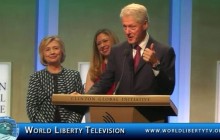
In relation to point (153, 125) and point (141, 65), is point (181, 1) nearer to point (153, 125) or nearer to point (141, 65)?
point (141, 65)

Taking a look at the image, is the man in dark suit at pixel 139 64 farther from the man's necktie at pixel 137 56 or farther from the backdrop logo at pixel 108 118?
the backdrop logo at pixel 108 118

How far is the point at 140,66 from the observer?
7.50 feet

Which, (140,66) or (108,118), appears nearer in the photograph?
(108,118)

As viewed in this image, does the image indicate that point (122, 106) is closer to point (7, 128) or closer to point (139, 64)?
point (139, 64)

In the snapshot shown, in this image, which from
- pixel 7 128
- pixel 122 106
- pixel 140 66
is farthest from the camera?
pixel 140 66

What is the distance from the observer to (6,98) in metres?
4.66

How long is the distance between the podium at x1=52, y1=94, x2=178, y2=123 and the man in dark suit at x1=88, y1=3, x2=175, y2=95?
0.73ft

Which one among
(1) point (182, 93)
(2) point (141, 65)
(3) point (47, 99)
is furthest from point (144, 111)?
(1) point (182, 93)

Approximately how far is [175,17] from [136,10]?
2499mm

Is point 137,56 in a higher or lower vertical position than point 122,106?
higher

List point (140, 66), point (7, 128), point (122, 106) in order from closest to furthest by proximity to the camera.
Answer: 1. point (7, 128)
2. point (122, 106)
3. point (140, 66)

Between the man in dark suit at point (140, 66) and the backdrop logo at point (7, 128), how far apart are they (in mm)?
897

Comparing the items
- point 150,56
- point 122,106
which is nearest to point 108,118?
point 122,106

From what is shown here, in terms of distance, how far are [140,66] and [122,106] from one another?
11.8 inches
